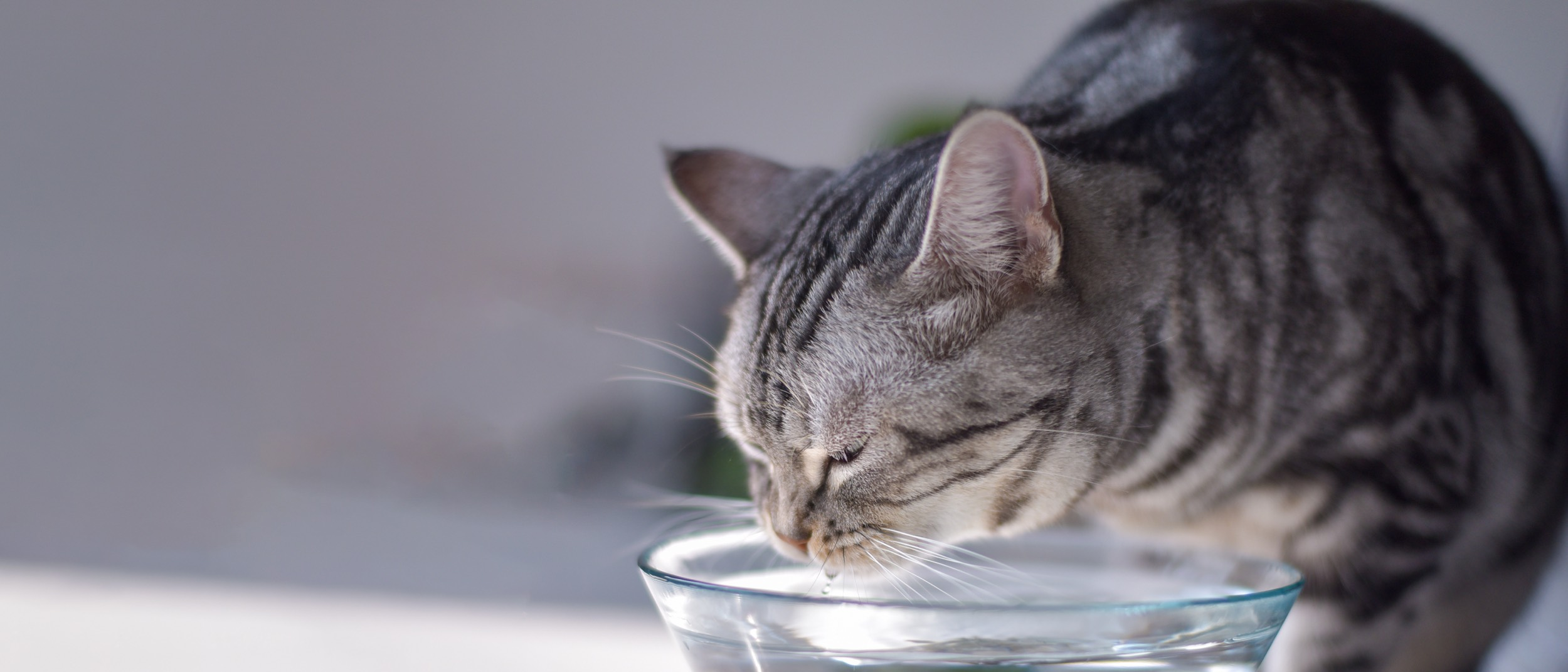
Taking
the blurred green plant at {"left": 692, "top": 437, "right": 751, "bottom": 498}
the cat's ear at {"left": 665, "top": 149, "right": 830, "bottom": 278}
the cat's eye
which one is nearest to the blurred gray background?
the blurred green plant at {"left": 692, "top": 437, "right": 751, "bottom": 498}

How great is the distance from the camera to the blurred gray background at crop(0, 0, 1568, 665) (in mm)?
1807

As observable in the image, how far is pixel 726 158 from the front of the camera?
2.96ft

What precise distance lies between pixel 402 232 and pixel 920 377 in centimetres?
171

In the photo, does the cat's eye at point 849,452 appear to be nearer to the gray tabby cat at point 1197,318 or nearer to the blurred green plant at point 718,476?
the gray tabby cat at point 1197,318

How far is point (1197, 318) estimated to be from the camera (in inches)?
32.1

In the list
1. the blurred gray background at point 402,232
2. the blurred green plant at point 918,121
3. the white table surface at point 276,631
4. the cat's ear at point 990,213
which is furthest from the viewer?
the blurred gray background at point 402,232

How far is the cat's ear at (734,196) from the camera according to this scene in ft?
2.90

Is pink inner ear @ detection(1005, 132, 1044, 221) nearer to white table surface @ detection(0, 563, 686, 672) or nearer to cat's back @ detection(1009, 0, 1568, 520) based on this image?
cat's back @ detection(1009, 0, 1568, 520)

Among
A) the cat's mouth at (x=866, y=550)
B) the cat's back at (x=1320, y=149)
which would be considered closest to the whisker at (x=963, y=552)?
the cat's mouth at (x=866, y=550)

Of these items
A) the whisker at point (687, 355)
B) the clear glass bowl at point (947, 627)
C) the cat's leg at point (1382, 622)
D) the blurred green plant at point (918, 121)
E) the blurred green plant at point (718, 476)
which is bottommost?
the blurred green plant at point (718, 476)

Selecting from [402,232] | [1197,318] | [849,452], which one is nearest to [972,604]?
[849,452]

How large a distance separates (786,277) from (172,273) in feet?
5.46

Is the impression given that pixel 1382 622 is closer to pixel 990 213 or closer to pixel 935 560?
pixel 935 560

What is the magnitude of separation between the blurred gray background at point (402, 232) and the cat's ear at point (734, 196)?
92 cm
